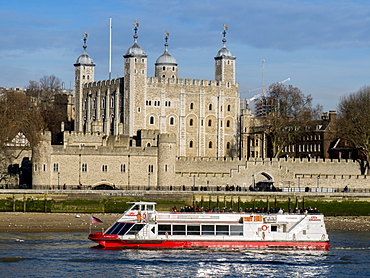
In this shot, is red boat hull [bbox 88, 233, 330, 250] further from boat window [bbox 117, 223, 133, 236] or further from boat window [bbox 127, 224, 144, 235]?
boat window [bbox 127, 224, 144, 235]

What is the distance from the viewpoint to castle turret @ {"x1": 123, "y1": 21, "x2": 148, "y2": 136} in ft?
376

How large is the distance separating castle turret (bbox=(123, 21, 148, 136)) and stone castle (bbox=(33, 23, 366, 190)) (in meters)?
0.12

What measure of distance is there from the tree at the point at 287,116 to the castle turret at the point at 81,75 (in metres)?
25.6

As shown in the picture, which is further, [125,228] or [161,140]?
[161,140]

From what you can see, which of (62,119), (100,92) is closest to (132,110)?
(100,92)

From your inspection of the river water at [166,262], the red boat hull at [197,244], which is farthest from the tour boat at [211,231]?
the river water at [166,262]

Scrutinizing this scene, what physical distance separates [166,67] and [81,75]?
11721 millimetres

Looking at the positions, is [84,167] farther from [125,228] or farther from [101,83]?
[101,83]

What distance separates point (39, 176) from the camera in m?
87.4

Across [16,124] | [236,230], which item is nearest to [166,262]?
[236,230]

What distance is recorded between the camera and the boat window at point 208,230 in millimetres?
59156

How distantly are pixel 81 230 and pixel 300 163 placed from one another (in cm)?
3813

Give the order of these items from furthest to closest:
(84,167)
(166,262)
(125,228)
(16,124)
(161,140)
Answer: (161,140), (16,124), (84,167), (125,228), (166,262)

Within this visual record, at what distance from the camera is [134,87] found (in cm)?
11525
